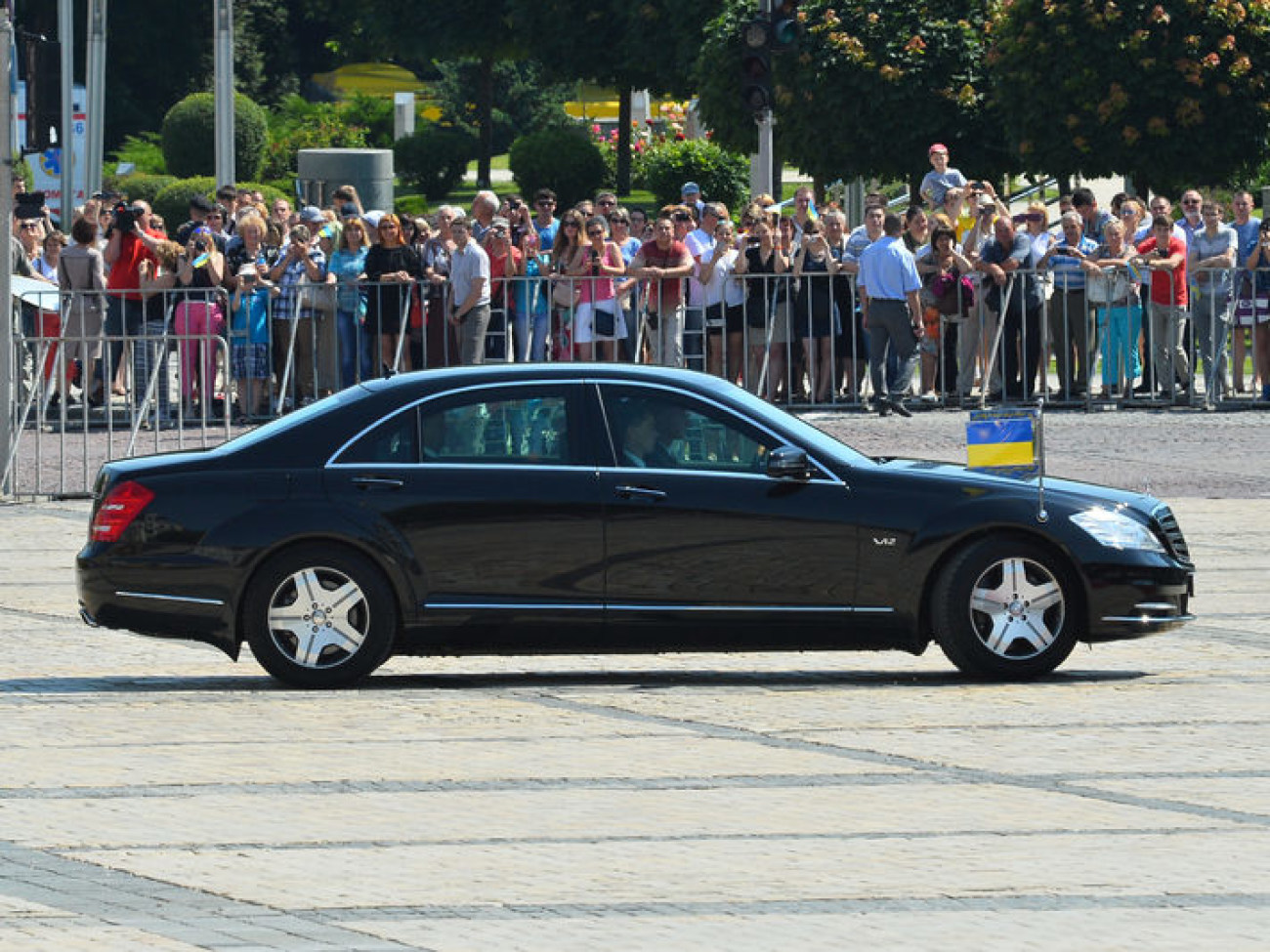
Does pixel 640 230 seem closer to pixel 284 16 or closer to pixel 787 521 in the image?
pixel 787 521

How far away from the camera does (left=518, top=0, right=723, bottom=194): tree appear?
6350cm

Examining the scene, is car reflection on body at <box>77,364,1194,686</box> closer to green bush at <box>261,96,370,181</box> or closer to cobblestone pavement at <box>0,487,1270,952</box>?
cobblestone pavement at <box>0,487,1270,952</box>

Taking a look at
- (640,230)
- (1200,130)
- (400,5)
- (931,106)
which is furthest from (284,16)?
(640,230)

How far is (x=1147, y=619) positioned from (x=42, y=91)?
33.3ft

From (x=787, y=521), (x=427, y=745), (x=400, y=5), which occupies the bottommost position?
(x=427, y=745)

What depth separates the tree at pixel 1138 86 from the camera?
3409 centimetres

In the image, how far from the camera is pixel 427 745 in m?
10.7

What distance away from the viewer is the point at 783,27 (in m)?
25.7

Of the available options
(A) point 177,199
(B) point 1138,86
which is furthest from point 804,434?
(A) point 177,199

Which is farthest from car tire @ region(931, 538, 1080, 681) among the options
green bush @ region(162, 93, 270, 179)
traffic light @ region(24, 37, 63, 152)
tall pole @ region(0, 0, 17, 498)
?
green bush @ region(162, 93, 270, 179)

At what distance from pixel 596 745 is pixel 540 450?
1875 mm

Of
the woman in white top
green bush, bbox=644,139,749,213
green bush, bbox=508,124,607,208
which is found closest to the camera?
the woman in white top

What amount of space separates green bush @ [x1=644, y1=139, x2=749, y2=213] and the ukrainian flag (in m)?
43.0

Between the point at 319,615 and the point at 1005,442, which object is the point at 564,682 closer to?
the point at 319,615
